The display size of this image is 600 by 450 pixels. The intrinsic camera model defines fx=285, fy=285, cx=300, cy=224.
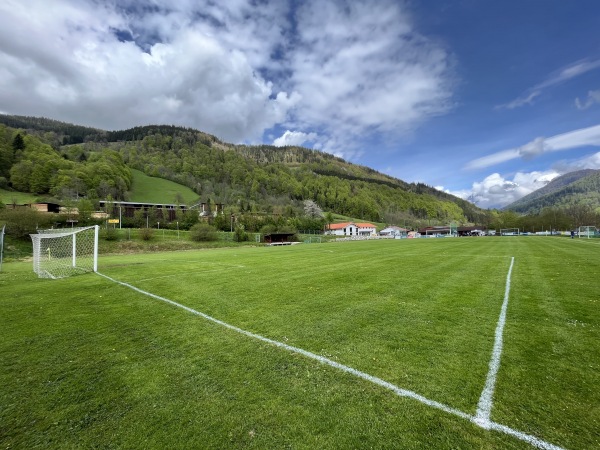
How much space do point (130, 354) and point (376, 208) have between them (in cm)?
18920

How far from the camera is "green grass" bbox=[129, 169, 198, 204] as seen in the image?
408 ft

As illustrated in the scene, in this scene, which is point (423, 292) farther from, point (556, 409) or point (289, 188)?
point (289, 188)

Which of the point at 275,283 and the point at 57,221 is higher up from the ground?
the point at 57,221

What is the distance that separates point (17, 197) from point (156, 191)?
54139 mm

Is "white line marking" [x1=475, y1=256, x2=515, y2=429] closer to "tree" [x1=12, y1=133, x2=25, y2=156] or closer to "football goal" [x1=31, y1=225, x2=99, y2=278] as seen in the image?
"football goal" [x1=31, y1=225, x2=99, y2=278]

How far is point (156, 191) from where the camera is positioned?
436 feet

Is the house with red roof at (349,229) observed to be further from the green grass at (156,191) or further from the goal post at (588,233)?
the goal post at (588,233)

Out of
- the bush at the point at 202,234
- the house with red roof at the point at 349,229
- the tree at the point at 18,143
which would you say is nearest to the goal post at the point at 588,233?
the house with red roof at the point at 349,229

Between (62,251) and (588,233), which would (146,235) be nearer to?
(62,251)

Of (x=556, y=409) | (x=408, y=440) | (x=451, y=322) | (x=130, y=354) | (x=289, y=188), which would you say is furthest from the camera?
(x=289, y=188)

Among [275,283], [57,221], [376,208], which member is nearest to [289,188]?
[376,208]

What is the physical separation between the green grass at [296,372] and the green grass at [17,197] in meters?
97.1

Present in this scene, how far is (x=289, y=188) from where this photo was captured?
180 meters

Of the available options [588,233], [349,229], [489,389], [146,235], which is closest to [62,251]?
[489,389]
